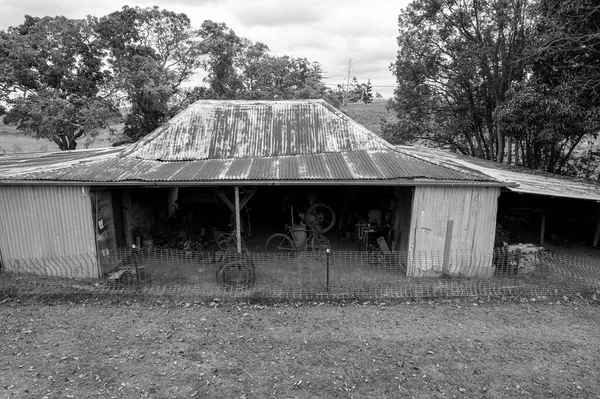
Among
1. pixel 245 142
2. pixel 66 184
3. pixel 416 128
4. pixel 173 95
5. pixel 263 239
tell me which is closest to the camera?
pixel 66 184

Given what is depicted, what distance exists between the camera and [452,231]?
30.1ft

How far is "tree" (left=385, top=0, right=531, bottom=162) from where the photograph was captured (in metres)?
17.0

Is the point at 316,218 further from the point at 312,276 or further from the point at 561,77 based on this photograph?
the point at 561,77

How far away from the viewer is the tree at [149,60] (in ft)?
68.3

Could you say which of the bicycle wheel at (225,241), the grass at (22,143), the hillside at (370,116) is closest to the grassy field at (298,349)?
the bicycle wheel at (225,241)

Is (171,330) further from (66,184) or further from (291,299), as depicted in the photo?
(66,184)

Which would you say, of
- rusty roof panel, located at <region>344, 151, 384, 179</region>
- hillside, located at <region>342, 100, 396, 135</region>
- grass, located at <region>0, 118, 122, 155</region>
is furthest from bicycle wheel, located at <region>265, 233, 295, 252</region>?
hillside, located at <region>342, 100, 396, 135</region>

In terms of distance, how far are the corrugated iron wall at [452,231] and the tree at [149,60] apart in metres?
16.9

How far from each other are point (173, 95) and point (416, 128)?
1480cm

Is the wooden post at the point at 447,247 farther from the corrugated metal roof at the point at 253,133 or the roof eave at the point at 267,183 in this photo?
Answer: the corrugated metal roof at the point at 253,133

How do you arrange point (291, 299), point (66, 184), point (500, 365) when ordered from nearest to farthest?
point (500, 365)
point (291, 299)
point (66, 184)

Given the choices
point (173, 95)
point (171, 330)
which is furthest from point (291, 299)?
point (173, 95)

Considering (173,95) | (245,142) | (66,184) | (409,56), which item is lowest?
(66,184)

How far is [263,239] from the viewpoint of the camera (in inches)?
503
